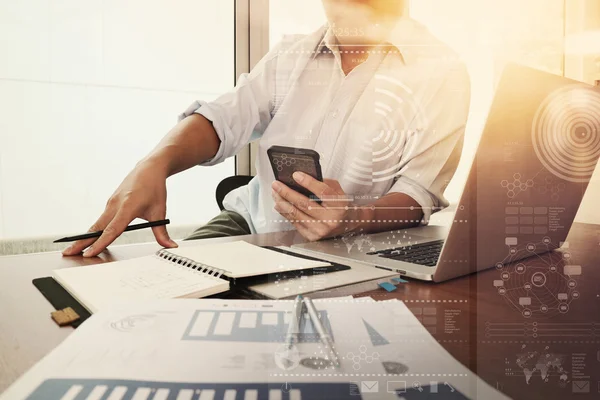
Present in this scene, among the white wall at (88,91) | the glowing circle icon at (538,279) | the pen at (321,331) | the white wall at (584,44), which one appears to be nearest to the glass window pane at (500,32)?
the white wall at (584,44)

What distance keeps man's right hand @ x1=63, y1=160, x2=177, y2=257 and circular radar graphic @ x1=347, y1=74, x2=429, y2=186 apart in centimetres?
39

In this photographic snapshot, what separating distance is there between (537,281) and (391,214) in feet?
1.16

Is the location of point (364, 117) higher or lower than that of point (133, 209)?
higher

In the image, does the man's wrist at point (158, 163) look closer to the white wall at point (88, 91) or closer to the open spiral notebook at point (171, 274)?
the open spiral notebook at point (171, 274)

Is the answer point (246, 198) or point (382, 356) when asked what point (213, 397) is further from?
point (246, 198)

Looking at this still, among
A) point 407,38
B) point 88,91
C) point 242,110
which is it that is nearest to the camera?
point 407,38

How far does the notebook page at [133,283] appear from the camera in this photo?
1.18ft

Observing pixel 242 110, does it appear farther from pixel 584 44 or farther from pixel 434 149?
pixel 584 44

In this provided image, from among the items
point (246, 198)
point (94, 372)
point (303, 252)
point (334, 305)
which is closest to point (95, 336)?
point (94, 372)

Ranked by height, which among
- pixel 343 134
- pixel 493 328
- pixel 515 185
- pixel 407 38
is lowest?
pixel 493 328

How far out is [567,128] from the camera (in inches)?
14.9

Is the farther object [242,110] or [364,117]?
[242,110]

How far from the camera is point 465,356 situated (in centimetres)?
27

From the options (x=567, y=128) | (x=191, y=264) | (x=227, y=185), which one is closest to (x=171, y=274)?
(x=191, y=264)
